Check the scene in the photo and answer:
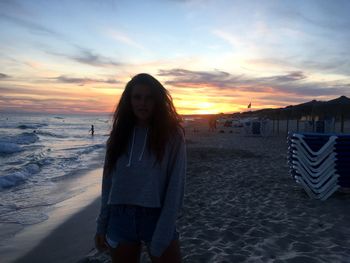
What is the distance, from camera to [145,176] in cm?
218

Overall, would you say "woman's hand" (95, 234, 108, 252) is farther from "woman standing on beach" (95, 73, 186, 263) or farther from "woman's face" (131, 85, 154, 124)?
"woman's face" (131, 85, 154, 124)

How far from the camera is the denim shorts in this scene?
86.5 inches

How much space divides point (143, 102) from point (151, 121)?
133 mm

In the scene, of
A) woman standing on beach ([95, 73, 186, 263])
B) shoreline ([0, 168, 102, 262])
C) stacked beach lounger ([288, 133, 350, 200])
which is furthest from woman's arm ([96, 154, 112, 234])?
stacked beach lounger ([288, 133, 350, 200])

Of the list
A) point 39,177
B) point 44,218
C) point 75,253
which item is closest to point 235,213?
point 75,253

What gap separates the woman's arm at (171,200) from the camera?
2.11 metres

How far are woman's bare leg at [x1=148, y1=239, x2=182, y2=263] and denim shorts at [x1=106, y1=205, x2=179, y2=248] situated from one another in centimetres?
5

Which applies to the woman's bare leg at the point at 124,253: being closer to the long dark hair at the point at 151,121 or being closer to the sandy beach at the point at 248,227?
the long dark hair at the point at 151,121

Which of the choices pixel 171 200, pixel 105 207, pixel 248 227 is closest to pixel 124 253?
pixel 105 207

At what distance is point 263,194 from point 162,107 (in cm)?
613

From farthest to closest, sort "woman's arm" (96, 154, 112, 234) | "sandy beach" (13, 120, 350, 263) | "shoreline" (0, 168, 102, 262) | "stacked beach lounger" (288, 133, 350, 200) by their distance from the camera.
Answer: "stacked beach lounger" (288, 133, 350, 200), "shoreline" (0, 168, 102, 262), "sandy beach" (13, 120, 350, 263), "woman's arm" (96, 154, 112, 234)

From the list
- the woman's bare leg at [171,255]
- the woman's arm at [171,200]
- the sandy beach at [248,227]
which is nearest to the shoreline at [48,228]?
the sandy beach at [248,227]

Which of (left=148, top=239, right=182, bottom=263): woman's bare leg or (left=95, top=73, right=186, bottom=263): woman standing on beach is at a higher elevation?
(left=95, top=73, right=186, bottom=263): woman standing on beach

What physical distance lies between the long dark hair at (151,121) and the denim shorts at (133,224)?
1.00 ft
